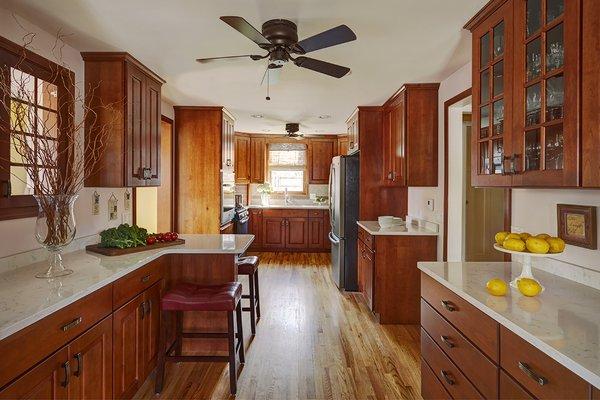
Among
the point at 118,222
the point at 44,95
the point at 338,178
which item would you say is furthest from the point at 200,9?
the point at 338,178

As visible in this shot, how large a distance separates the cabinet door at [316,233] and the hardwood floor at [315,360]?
2.71 meters

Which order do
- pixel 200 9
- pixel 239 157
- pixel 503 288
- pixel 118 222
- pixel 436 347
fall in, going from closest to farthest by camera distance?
pixel 503 288 → pixel 436 347 → pixel 200 9 → pixel 118 222 → pixel 239 157

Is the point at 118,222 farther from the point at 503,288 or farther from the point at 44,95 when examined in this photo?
the point at 503,288

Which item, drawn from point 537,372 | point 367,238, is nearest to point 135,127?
point 367,238

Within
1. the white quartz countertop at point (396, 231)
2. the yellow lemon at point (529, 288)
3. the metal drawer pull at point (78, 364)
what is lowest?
the metal drawer pull at point (78, 364)

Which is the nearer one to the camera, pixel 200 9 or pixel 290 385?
pixel 200 9

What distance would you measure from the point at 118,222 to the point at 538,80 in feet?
10.3

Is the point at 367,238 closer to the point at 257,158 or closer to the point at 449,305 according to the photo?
the point at 449,305

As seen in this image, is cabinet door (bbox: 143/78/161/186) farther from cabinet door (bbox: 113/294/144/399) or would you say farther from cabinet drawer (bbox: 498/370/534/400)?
cabinet drawer (bbox: 498/370/534/400)

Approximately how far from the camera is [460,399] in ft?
5.28

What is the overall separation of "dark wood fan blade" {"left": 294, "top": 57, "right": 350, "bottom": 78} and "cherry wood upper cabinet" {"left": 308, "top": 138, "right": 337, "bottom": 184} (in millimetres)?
4787

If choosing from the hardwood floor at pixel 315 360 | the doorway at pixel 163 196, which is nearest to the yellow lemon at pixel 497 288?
the hardwood floor at pixel 315 360

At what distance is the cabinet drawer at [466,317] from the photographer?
1395mm

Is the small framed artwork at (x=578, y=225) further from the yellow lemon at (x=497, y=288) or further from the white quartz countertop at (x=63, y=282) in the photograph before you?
the white quartz countertop at (x=63, y=282)
